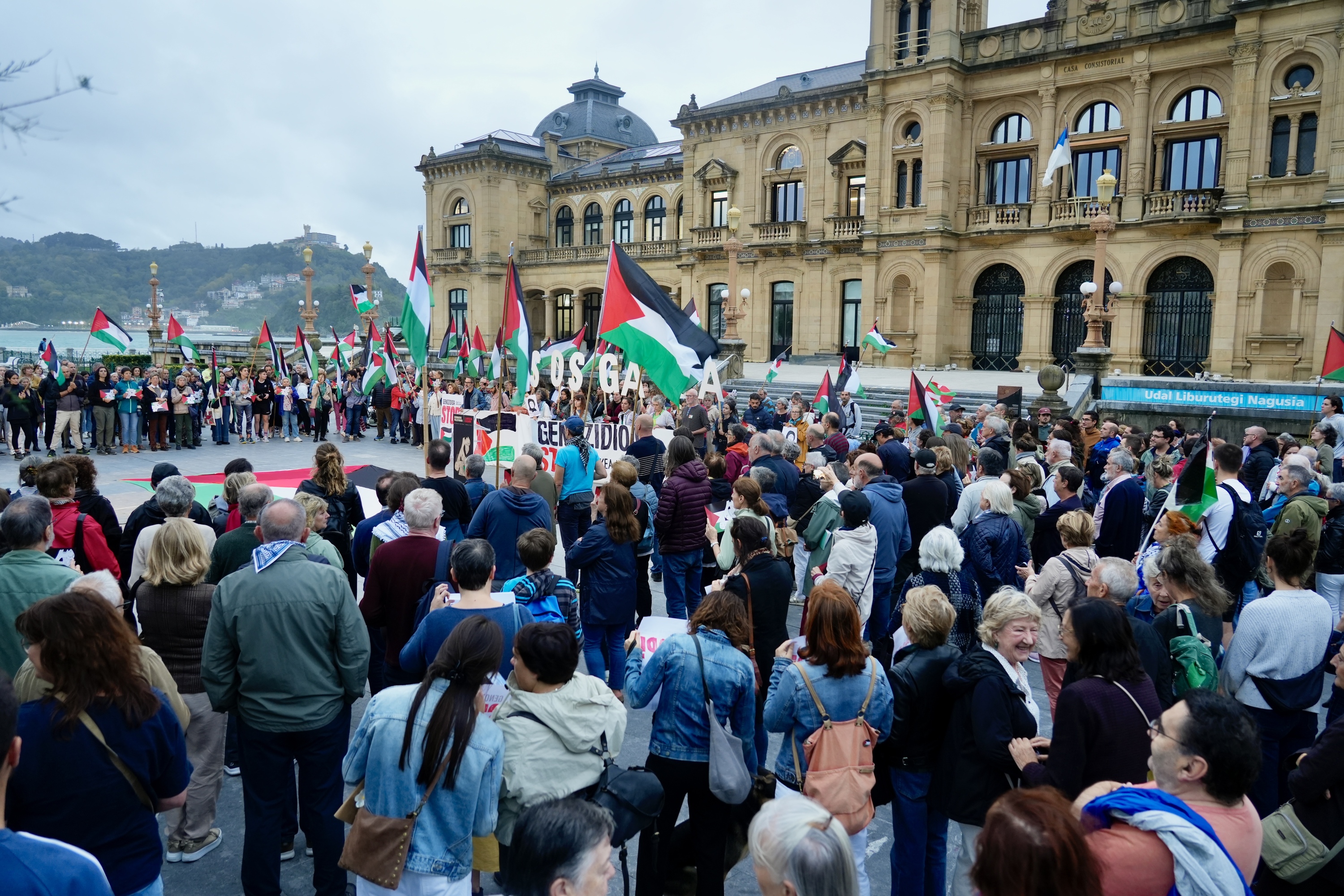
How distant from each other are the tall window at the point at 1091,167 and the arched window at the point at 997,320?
3537 mm

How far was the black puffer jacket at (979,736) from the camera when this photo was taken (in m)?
4.05

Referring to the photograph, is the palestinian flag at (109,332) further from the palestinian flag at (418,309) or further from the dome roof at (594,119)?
the dome roof at (594,119)

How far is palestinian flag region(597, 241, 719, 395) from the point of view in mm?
11719

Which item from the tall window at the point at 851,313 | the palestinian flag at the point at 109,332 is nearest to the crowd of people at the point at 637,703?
the palestinian flag at the point at 109,332

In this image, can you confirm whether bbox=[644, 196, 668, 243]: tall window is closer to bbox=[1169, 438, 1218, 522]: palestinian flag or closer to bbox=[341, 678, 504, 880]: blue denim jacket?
bbox=[1169, 438, 1218, 522]: palestinian flag

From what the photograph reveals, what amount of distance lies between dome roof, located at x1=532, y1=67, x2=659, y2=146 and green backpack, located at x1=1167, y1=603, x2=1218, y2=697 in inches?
2088

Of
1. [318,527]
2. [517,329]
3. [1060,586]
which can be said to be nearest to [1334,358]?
[1060,586]

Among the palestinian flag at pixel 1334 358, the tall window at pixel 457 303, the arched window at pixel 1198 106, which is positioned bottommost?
the palestinian flag at pixel 1334 358

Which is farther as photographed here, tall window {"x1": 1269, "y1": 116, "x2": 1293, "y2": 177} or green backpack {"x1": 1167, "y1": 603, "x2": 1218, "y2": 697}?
tall window {"x1": 1269, "y1": 116, "x2": 1293, "y2": 177}

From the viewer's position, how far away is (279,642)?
4.39 meters

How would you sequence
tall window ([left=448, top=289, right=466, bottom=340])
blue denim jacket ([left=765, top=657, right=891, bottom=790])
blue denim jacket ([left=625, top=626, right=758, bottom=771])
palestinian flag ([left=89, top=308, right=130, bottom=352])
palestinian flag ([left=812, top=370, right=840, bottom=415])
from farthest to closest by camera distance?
1. tall window ([left=448, top=289, right=466, bottom=340])
2. palestinian flag ([left=89, top=308, right=130, bottom=352])
3. palestinian flag ([left=812, top=370, right=840, bottom=415])
4. blue denim jacket ([left=625, top=626, right=758, bottom=771])
5. blue denim jacket ([left=765, top=657, right=891, bottom=790])

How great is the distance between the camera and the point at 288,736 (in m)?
4.50

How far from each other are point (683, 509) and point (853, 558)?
1.81 m

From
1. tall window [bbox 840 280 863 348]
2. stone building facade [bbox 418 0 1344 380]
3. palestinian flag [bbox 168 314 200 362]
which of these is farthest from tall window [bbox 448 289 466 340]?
palestinian flag [bbox 168 314 200 362]
